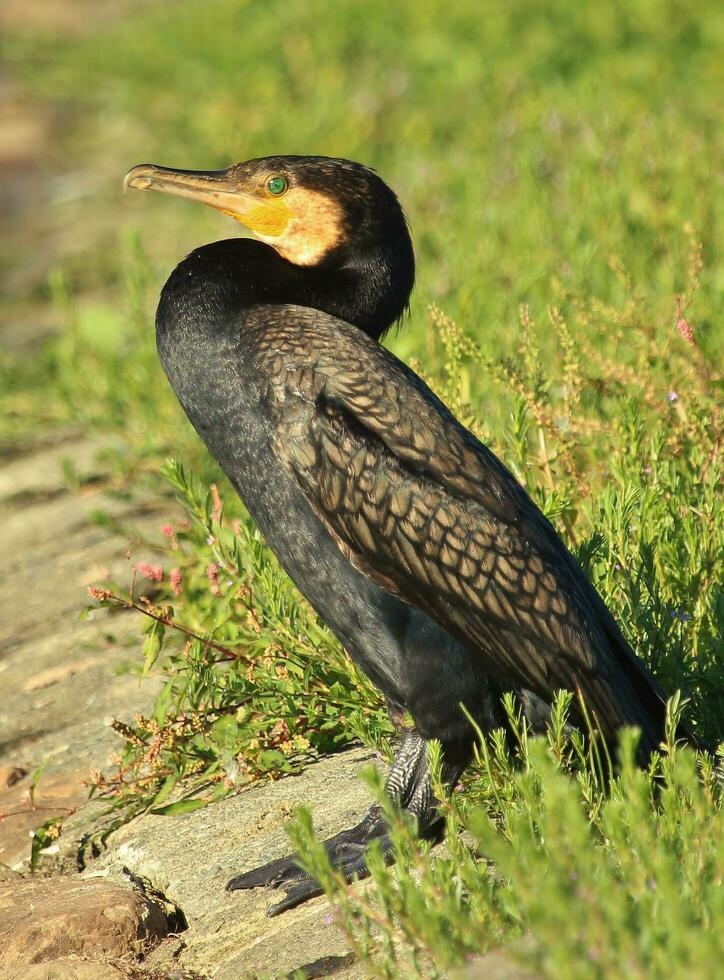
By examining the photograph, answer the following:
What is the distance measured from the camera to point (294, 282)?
12.1ft

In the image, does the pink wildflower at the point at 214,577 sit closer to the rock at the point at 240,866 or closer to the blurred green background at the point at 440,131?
the rock at the point at 240,866

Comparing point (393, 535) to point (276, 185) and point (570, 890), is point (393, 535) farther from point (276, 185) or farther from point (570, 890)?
point (570, 890)

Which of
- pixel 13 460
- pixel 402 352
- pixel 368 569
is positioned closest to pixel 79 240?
pixel 13 460

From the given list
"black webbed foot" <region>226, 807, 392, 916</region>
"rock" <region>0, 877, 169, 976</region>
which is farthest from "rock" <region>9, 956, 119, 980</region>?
"black webbed foot" <region>226, 807, 392, 916</region>

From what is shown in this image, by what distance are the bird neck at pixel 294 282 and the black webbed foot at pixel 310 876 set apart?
126cm

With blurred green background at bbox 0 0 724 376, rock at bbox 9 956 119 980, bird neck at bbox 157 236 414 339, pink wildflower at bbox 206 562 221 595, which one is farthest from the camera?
blurred green background at bbox 0 0 724 376

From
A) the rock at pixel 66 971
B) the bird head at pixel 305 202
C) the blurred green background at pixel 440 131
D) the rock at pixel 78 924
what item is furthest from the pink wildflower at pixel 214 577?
the blurred green background at pixel 440 131

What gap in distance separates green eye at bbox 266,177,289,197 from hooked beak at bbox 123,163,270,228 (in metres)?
0.06

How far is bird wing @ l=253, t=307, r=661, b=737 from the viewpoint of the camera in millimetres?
3094

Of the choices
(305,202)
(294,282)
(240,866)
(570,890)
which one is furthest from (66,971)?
(305,202)

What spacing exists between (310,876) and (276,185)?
1.77 meters

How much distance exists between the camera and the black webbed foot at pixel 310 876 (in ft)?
A: 9.98

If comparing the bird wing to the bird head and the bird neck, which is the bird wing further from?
the bird head

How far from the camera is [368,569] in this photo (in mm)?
3186
